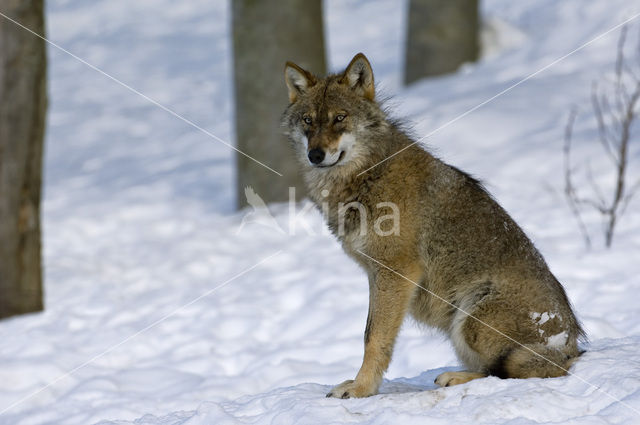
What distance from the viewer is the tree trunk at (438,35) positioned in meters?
13.1

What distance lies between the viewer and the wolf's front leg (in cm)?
420

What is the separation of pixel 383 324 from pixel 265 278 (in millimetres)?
3466

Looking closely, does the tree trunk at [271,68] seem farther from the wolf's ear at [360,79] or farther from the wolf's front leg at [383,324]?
the wolf's front leg at [383,324]

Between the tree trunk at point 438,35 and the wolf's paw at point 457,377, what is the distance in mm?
9847

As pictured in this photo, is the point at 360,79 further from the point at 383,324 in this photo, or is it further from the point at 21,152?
the point at 21,152

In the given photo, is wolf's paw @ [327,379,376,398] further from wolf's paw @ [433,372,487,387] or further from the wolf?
wolf's paw @ [433,372,487,387]

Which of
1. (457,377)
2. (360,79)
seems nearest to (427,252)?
(457,377)

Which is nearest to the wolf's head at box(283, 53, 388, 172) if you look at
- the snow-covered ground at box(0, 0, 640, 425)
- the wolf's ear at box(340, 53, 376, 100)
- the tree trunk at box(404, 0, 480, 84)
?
the wolf's ear at box(340, 53, 376, 100)

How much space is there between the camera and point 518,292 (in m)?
4.11

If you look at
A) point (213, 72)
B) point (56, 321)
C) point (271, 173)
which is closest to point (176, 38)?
point (213, 72)

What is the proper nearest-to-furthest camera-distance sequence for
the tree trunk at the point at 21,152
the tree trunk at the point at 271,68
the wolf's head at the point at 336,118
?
the wolf's head at the point at 336,118 < the tree trunk at the point at 21,152 < the tree trunk at the point at 271,68

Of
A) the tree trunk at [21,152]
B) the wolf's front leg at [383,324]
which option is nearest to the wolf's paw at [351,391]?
the wolf's front leg at [383,324]

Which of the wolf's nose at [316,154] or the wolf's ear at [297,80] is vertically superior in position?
the wolf's ear at [297,80]

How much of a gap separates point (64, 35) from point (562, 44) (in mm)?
12781
